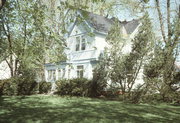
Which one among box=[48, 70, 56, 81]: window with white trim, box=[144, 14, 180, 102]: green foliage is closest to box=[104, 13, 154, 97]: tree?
box=[144, 14, 180, 102]: green foliage

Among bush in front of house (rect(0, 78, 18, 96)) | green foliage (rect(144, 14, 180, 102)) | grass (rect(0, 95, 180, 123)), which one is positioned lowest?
grass (rect(0, 95, 180, 123))

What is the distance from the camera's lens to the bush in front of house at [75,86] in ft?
53.7

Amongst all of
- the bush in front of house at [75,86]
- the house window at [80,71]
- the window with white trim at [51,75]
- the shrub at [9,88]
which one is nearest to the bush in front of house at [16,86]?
the shrub at [9,88]

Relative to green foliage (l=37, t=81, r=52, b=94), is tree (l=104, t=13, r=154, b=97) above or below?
above

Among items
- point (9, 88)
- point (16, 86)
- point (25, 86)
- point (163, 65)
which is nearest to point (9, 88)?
point (9, 88)

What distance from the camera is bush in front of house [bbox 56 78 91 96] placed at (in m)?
16.4

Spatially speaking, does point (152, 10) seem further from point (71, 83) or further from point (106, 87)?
point (71, 83)

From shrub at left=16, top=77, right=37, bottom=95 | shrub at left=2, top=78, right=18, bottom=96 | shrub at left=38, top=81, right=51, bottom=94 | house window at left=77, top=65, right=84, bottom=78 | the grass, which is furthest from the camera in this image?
house window at left=77, top=65, right=84, bottom=78

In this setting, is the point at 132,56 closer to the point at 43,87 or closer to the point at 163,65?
the point at 163,65

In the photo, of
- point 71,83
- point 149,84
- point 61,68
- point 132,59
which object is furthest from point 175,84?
point 61,68

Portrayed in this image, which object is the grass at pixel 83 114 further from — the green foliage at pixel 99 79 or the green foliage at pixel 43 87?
the green foliage at pixel 43 87

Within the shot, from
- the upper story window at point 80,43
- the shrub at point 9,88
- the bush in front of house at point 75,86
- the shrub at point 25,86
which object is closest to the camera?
the bush in front of house at point 75,86

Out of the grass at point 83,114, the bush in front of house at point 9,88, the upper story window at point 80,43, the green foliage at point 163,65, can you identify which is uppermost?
the upper story window at point 80,43

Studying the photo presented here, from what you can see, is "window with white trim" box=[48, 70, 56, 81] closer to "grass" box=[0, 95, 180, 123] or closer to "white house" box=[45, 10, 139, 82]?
"white house" box=[45, 10, 139, 82]
